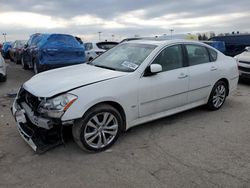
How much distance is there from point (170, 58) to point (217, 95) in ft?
5.42

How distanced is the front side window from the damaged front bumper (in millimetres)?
1941

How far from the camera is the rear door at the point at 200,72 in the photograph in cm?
450

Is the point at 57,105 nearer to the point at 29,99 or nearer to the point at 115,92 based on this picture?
the point at 29,99

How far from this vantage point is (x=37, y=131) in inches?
131

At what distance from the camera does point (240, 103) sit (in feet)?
19.2

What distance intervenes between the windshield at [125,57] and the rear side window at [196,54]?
87 centimetres

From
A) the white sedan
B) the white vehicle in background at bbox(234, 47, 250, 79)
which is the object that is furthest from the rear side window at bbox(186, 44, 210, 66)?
the white vehicle in background at bbox(234, 47, 250, 79)

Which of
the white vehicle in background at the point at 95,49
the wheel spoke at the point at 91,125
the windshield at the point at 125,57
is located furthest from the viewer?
the white vehicle in background at the point at 95,49

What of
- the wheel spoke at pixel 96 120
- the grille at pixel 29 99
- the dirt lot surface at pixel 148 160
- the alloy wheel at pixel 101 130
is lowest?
the dirt lot surface at pixel 148 160

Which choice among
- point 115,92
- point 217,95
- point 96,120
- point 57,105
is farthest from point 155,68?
point 217,95

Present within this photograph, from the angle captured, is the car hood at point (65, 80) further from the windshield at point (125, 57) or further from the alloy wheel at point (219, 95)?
the alloy wheel at point (219, 95)

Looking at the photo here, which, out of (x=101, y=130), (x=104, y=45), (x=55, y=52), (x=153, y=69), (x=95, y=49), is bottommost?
(x=101, y=130)

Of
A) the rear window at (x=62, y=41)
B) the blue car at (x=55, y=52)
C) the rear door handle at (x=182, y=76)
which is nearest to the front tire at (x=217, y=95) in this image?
the rear door handle at (x=182, y=76)

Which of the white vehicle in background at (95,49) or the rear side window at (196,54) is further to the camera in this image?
the white vehicle in background at (95,49)
